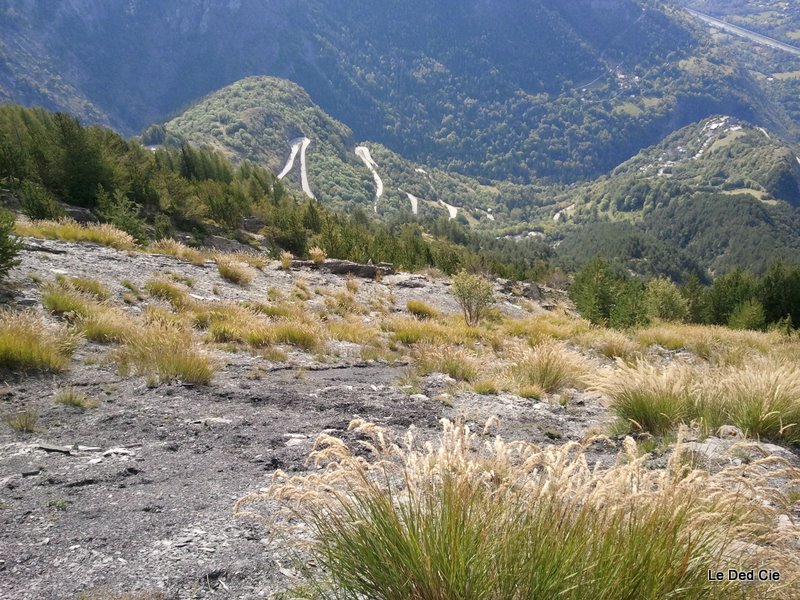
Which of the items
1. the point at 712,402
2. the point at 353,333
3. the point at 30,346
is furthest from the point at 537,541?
the point at 353,333

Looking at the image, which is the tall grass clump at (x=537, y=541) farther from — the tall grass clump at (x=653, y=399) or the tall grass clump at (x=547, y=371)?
the tall grass clump at (x=547, y=371)

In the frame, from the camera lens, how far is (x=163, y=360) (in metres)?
6.79

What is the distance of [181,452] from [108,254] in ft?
44.1

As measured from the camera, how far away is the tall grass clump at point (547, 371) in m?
8.23

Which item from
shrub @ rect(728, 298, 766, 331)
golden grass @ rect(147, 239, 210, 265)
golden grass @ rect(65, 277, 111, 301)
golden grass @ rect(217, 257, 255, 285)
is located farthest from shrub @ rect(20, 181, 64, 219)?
shrub @ rect(728, 298, 766, 331)

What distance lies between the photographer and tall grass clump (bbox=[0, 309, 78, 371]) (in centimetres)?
620

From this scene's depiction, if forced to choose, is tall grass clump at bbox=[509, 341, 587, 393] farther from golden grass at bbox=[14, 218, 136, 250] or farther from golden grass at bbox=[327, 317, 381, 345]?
golden grass at bbox=[14, 218, 136, 250]

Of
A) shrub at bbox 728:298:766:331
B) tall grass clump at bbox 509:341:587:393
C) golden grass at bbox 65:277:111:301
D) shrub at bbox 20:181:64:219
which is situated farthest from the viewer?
shrub at bbox 728:298:766:331

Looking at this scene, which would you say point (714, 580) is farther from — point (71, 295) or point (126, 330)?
point (71, 295)

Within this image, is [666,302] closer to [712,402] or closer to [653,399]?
[712,402]

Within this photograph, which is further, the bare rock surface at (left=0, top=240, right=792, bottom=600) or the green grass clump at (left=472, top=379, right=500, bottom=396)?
the green grass clump at (left=472, top=379, right=500, bottom=396)

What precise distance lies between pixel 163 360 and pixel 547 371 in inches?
258

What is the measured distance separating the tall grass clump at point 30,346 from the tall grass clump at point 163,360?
74 centimetres

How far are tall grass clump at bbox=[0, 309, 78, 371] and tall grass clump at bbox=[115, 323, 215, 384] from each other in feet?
2.44
